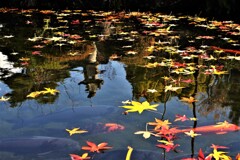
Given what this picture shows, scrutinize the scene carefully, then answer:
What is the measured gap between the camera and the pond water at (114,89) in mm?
2336

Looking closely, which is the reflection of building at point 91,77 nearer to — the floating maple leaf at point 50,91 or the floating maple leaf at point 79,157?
the floating maple leaf at point 50,91

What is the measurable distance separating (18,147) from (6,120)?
51cm

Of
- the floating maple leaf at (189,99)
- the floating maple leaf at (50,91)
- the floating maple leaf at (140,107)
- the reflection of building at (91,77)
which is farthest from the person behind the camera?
the reflection of building at (91,77)

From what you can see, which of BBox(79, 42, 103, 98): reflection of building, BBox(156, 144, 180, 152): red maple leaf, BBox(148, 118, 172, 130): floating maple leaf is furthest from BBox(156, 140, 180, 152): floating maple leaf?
BBox(79, 42, 103, 98): reflection of building

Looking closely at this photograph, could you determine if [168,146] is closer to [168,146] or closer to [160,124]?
[168,146]

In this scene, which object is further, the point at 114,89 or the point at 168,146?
the point at 114,89

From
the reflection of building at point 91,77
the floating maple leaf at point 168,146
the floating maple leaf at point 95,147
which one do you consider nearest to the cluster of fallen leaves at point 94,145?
the floating maple leaf at point 95,147

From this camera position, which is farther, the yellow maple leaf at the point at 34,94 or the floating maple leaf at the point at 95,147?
the yellow maple leaf at the point at 34,94

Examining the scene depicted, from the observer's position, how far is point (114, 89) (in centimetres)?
341

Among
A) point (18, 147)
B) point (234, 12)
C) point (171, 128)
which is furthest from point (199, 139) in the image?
point (234, 12)

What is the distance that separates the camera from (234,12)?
29.2 ft

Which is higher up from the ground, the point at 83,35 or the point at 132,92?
the point at 83,35

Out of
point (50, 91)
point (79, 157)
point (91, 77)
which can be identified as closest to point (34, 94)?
point (50, 91)

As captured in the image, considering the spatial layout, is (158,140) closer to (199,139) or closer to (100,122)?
(199,139)
